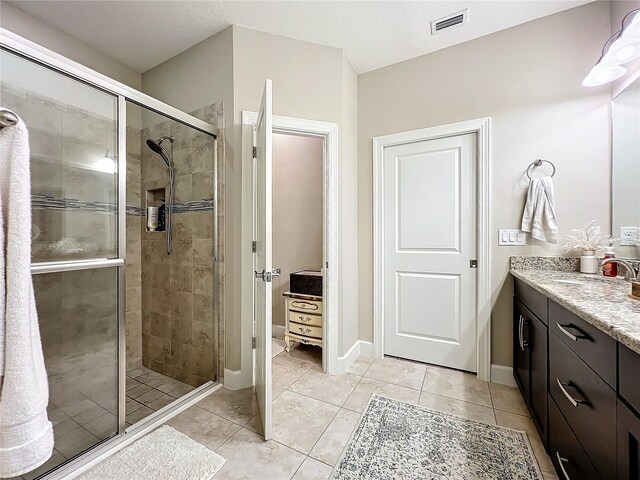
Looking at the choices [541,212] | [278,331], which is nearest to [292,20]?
[541,212]

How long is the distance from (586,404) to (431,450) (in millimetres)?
791

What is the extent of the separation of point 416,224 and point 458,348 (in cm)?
110

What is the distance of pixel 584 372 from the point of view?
3.04 feet

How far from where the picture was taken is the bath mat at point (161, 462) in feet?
4.07

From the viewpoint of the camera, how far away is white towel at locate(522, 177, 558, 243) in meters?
1.86

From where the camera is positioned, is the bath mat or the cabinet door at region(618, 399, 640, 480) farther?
the bath mat

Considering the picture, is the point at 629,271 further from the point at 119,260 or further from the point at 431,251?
the point at 119,260

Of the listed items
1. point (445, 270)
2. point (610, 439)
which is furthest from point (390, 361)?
point (610, 439)

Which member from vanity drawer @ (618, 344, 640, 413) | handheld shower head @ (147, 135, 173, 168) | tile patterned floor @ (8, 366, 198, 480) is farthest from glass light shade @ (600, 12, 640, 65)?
tile patterned floor @ (8, 366, 198, 480)

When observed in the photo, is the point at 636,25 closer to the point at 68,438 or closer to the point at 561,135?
the point at 561,135

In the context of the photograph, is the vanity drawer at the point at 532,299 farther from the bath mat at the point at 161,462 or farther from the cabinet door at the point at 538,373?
the bath mat at the point at 161,462

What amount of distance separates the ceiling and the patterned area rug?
2716mm

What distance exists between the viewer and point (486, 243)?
208 cm

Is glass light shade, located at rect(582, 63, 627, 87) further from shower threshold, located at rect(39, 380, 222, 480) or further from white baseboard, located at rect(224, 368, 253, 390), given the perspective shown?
shower threshold, located at rect(39, 380, 222, 480)
